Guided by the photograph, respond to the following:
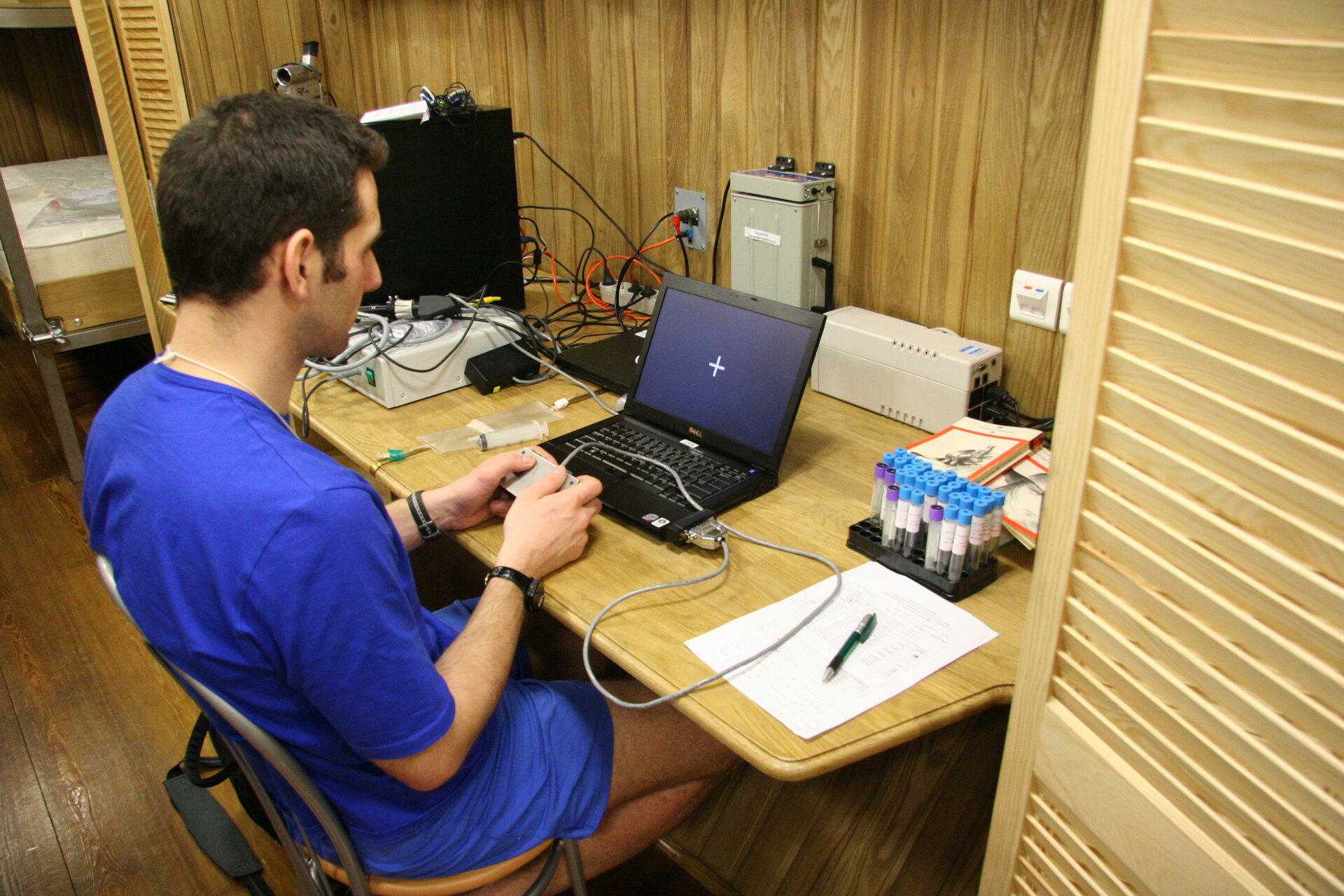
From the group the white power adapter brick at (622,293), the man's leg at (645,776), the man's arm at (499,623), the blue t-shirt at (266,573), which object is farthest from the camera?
the white power adapter brick at (622,293)

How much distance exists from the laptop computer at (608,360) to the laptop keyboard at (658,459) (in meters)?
0.17

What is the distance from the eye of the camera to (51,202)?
9.66 ft

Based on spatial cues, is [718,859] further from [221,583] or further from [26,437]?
[26,437]

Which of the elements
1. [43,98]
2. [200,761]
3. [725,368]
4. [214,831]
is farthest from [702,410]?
[43,98]

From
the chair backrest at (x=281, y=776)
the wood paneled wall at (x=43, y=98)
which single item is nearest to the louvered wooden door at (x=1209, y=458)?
the chair backrest at (x=281, y=776)

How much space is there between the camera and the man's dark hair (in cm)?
90

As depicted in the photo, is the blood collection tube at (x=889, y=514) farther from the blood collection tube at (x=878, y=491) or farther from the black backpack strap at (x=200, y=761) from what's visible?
the black backpack strap at (x=200, y=761)

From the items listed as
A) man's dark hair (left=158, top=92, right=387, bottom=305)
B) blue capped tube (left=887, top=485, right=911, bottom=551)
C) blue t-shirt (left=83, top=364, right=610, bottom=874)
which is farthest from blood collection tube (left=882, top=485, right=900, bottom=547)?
man's dark hair (left=158, top=92, right=387, bottom=305)

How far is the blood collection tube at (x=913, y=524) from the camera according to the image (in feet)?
3.67

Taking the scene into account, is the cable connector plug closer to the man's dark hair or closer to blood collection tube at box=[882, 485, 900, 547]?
blood collection tube at box=[882, 485, 900, 547]

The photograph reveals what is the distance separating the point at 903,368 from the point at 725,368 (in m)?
0.29

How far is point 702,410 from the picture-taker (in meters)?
1.42

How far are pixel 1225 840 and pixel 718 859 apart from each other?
112 centimetres

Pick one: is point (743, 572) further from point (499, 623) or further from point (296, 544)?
point (296, 544)
